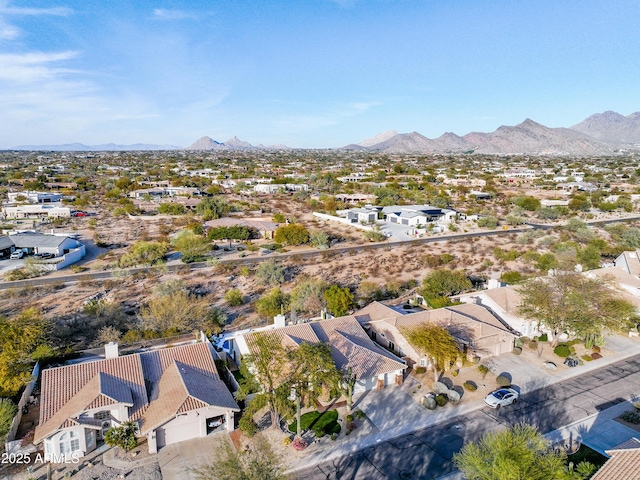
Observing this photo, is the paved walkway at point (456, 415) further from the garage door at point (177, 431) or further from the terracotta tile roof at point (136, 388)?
the garage door at point (177, 431)

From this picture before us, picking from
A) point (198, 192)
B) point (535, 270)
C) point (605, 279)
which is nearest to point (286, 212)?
point (198, 192)

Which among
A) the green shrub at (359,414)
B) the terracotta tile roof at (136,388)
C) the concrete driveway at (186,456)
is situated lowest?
the green shrub at (359,414)

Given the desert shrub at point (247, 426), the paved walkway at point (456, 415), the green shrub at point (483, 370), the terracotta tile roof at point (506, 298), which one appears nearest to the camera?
the paved walkway at point (456, 415)

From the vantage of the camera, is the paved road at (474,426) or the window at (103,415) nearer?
A: the paved road at (474,426)

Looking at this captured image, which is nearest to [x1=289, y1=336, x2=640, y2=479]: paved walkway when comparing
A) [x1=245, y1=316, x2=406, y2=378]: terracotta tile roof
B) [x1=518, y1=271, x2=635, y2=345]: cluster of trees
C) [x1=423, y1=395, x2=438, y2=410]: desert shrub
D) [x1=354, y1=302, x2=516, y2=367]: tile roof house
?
[x1=423, y1=395, x2=438, y2=410]: desert shrub

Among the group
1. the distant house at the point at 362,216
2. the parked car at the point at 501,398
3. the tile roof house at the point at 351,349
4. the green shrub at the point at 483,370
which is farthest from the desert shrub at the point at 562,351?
the distant house at the point at 362,216

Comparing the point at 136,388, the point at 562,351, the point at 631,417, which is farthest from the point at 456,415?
the point at 136,388
